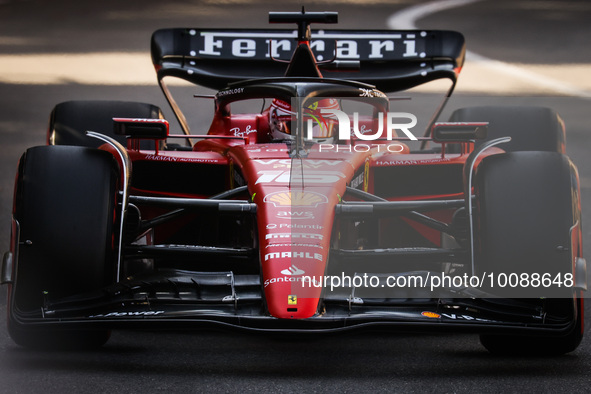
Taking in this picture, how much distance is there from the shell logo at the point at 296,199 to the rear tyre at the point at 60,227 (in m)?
0.50

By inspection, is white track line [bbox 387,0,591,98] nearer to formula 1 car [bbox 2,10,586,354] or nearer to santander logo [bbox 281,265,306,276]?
formula 1 car [bbox 2,10,586,354]

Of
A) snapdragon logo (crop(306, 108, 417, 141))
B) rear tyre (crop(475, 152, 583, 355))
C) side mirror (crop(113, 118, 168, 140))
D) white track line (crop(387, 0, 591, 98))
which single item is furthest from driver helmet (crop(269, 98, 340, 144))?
white track line (crop(387, 0, 591, 98))

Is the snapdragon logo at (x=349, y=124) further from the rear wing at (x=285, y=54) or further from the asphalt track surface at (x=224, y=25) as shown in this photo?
the rear wing at (x=285, y=54)

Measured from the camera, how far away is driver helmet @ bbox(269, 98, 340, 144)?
336 centimetres

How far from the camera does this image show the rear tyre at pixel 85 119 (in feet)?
14.3

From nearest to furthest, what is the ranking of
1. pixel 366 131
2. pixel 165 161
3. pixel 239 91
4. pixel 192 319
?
1. pixel 192 319
2. pixel 165 161
3. pixel 239 91
4. pixel 366 131

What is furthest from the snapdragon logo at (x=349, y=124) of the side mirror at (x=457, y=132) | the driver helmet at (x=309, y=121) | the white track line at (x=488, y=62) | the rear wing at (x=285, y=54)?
the white track line at (x=488, y=62)

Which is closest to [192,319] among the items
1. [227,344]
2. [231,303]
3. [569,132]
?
[231,303]

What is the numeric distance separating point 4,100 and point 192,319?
515cm

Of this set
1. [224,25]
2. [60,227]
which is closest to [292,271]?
[60,227]

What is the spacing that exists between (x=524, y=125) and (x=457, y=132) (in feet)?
4.40

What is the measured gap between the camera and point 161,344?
9.93ft

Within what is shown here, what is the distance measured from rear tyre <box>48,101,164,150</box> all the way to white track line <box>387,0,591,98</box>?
2.85 metres

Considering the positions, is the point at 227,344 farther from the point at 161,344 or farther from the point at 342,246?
the point at 342,246
